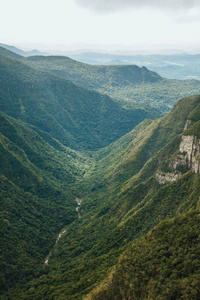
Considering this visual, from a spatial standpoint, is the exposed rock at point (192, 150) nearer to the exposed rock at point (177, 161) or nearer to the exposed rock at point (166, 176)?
the exposed rock at point (177, 161)

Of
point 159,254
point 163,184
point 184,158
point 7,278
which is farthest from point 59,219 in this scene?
point 159,254

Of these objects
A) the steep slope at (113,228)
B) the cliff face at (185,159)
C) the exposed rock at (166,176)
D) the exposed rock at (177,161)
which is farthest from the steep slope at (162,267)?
the exposed rock at (166,176)

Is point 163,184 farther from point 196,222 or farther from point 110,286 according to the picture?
point 110,286

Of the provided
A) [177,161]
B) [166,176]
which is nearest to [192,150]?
[177,161]

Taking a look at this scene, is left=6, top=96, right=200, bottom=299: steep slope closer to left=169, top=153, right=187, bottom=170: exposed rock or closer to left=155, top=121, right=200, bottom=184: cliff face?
left=169, top=153, right=187, bottom=170: exposed rock

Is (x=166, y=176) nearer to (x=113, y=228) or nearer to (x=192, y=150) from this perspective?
(x=192, y=150)

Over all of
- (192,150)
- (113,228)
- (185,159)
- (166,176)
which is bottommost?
(113,228)
